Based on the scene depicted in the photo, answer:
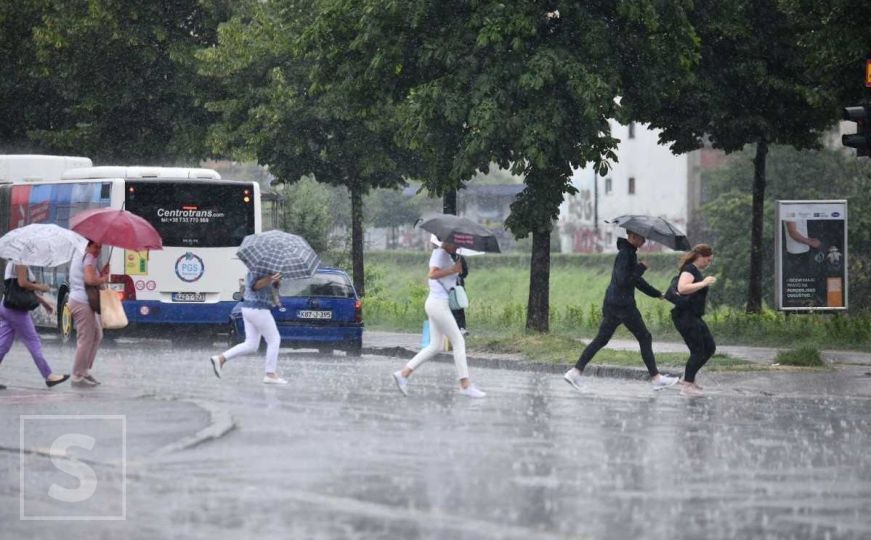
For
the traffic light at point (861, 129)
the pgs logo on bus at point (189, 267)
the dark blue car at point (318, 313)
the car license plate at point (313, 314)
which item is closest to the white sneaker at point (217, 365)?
the dark blue car at point (318, 313)

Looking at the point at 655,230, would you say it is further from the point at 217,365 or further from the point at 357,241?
the point at 357,241

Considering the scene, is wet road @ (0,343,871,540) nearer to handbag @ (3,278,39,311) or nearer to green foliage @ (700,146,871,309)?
handbag @ (3,278,39,311)

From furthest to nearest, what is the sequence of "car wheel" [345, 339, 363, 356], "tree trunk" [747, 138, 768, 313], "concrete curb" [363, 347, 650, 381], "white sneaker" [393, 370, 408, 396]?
1. "tree trunk" [747, 138, 768, 313]
2. "car wheel" [345, 339, 363, 356]
3. "concrete curb" [363, 347, 650, 381]
4. "white sneaker" [393, 370, 408, 396]

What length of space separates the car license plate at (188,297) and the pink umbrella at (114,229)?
9.67m

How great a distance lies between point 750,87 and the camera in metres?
31.4

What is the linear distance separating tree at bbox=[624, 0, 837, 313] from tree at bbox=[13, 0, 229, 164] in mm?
13702

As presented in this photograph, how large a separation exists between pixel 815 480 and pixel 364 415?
5164 mm

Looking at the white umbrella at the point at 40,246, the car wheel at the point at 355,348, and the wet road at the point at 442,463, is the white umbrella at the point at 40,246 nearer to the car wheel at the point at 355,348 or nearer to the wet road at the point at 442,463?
the wet road at the point at 442,463

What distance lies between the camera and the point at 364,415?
1577 centimetres

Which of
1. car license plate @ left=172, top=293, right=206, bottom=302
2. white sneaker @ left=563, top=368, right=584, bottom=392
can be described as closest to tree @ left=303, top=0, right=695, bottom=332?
car license plate @ left=172, top=293, right=206, bottom=302

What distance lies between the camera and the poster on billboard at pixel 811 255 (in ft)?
97.7

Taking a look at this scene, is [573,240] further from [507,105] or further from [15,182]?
[507,105]

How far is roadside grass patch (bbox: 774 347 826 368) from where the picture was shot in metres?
23.7

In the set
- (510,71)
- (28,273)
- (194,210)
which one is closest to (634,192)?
(194,210)
